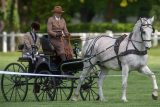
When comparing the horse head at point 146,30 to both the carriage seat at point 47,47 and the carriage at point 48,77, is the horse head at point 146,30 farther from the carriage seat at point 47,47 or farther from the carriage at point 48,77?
the carriage seat at point 47,47

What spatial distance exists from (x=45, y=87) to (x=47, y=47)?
92 cm

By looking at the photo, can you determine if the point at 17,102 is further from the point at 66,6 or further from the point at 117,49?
the point at 66,6

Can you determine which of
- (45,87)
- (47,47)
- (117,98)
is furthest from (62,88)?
(117,98)

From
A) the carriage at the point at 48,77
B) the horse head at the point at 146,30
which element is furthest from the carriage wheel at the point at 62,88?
the horse head at the point at 146,30

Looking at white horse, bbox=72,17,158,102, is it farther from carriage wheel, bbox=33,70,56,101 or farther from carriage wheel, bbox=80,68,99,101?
carriage wheel, bbox=33,70,56,101

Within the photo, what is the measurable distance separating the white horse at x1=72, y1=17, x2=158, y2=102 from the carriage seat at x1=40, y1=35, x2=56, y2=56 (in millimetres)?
777

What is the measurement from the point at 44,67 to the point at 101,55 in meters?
1.48

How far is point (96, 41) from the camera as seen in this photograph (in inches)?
749

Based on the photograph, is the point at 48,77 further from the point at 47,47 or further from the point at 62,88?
the point at 47,47

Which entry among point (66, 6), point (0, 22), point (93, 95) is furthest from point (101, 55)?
point (66, 6)

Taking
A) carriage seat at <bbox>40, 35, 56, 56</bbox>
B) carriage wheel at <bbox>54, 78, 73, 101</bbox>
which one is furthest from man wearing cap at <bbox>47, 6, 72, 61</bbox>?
carriage wheel at <bbox>54, 78, 73, 101</bbox>

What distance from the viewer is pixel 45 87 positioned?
62.1 feet

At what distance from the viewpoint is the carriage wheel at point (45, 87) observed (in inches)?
737

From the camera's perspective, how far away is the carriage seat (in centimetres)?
1894
